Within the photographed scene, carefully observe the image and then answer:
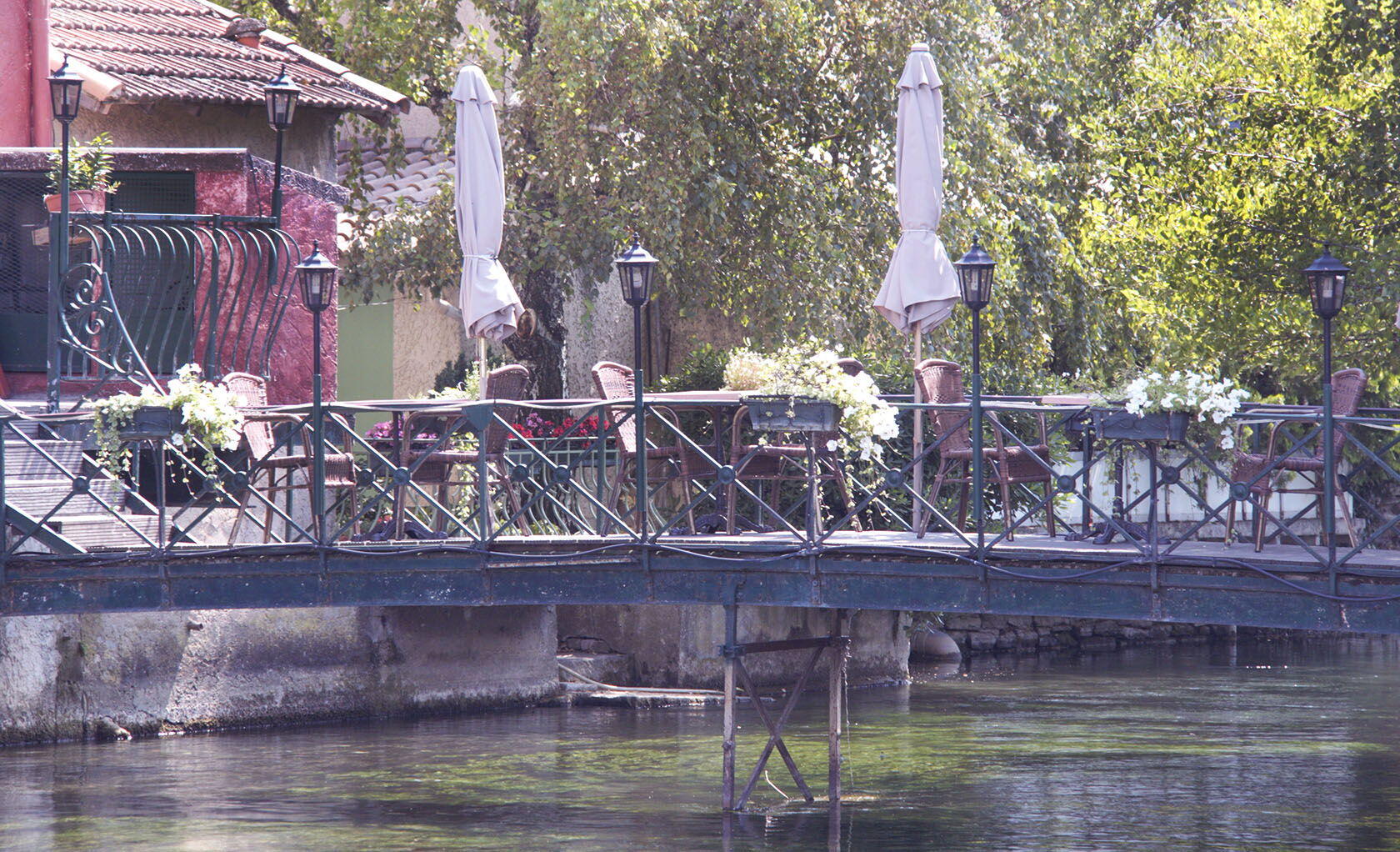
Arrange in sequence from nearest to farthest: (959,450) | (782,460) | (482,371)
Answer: (959,450) < (782,460) < (482,371)

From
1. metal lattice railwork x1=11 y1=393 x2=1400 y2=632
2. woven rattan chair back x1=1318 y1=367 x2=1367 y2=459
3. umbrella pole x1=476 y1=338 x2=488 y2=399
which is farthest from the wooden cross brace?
woven rattan chair back x1=1318 y1=367 x2=1367 y2=459

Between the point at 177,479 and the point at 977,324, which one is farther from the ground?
the point at 977,324

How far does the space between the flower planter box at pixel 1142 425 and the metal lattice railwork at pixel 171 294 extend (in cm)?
615

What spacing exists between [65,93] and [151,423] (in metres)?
2.57

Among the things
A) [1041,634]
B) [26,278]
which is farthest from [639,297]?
[1041,634]

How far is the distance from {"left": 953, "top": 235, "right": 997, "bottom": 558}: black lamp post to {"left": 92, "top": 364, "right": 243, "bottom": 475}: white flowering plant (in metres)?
4.18

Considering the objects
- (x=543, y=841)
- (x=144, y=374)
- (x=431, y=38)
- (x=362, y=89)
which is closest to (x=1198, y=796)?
(x=543, y=841)

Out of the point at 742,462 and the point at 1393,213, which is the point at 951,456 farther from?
the point at 1393,213

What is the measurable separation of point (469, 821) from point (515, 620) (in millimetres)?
4422

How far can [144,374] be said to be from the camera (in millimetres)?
13188

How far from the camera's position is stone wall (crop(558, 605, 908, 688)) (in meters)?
17.5

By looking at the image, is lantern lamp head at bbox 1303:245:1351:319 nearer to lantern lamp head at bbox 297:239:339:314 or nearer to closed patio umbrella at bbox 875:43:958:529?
closed patio umbrella at bbox 875:43:958:529

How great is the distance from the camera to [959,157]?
1747 centimetres

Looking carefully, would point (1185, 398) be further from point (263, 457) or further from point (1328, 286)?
point (263, 457)
